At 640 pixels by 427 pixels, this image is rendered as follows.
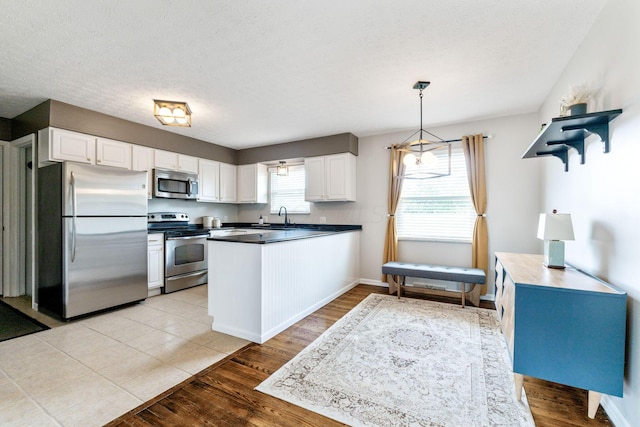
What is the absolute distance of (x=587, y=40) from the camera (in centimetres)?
214

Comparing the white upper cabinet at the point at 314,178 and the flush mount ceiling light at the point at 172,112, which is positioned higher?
the flush mount ceiling light at the point at 172,112

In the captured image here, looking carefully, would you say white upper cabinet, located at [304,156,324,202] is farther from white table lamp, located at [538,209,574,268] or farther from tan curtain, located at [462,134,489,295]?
white table lamp, located at [538,209,574,268]

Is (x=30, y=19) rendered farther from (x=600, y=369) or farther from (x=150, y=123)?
(x=600, y=369)

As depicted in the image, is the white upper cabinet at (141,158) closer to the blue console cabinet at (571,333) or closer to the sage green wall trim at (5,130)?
the sage green wall trim at (5,130)

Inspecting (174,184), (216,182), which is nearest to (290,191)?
(216,182)

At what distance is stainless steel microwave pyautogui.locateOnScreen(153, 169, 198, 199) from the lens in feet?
14.5

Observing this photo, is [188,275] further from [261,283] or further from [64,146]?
[261,283]

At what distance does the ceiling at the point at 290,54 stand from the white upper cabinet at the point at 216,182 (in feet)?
5.35

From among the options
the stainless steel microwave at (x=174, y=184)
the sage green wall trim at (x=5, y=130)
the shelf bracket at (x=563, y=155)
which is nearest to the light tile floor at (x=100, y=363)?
the stainless steel microwave at (x=174, y=184)

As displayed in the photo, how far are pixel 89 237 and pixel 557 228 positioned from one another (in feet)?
15.1

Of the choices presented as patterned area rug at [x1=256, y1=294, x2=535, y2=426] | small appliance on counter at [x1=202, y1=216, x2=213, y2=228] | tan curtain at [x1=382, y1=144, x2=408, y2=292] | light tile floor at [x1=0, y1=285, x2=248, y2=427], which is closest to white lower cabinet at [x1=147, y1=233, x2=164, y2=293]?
light tile floor at [x1=0, y1=285, x2=248, y2=427]

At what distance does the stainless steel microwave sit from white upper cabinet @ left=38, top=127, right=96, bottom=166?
87 centimetres

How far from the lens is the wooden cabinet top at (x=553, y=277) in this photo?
5.43 ft

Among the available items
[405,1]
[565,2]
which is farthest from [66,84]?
[565,2]
